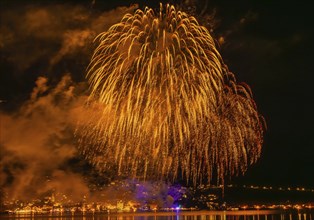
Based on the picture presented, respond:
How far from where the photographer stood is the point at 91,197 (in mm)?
186000

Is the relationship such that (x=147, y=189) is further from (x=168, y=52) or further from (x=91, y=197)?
(x=168, y=52)

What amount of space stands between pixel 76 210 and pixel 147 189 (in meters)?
48.4

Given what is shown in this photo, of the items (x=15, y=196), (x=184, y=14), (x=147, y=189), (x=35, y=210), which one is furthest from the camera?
(x=35, y=210)

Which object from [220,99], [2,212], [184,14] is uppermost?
[184,14]

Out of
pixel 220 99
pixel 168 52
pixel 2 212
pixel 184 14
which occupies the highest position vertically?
pixel 184 14

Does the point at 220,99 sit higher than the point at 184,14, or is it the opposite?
the point at 184,14

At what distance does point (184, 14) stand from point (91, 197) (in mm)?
157218

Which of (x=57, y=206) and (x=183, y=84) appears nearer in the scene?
(x=183, y=84)

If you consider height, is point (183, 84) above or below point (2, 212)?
Answer: above

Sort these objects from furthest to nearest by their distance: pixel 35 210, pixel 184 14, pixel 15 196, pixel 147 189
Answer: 1. pixel 35 210
2. pixel 15 196
3. pixel 147 189
4. pixel 184 14

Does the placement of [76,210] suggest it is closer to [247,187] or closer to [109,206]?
[109,206]

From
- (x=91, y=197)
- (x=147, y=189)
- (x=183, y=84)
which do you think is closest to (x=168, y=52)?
(x=183, y=84)

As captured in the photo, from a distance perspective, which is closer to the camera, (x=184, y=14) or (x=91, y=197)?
(x=184, y=14)

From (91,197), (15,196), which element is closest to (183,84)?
(15,196)
